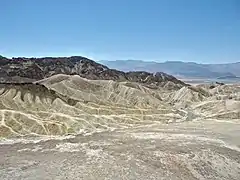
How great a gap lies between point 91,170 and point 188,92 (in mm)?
154903

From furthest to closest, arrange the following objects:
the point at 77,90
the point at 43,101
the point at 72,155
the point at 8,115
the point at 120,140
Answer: the point at 77,90 < the point at 43,101 < the point at 8,115 < the point at 120,140 < the point at 72,155

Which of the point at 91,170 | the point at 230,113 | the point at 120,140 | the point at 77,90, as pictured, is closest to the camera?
the point at 91,170

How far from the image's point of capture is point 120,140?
49.5 metres

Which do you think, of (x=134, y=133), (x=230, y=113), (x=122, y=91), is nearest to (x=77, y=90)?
(x=122, y=91)

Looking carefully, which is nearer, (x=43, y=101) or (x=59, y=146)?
(x=59, y=146)

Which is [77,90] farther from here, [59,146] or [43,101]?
[59,146]

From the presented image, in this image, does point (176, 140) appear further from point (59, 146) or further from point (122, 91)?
point (122, 91)

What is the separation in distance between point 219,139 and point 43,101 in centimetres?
7412

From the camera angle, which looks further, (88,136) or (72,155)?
(88,136)

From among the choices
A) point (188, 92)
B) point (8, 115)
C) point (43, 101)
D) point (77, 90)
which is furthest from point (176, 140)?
point (188, 92)

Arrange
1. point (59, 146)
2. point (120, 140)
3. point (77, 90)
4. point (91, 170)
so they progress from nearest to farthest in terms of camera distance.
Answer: point (91, 170) → point (59, 146) → point (120, 140) → point (77, 90)

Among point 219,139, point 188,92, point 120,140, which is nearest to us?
point 120,140

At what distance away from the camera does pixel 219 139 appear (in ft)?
182

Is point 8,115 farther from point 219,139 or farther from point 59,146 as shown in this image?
point 219,139
